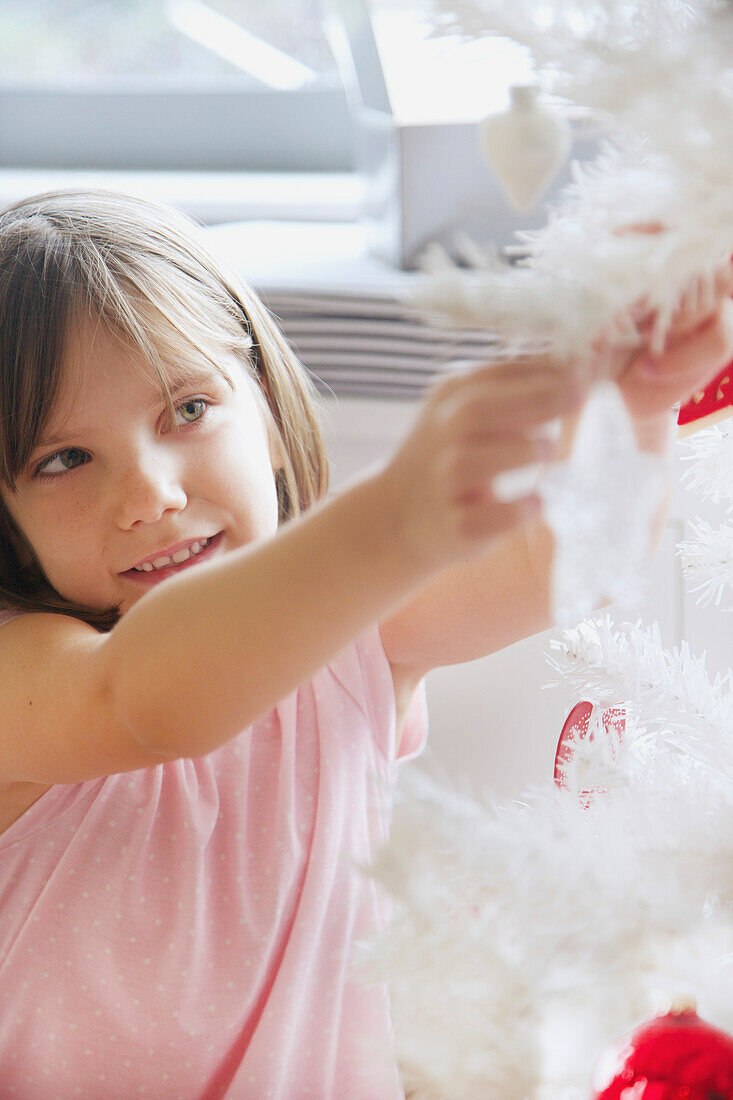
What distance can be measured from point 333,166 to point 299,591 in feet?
4.18

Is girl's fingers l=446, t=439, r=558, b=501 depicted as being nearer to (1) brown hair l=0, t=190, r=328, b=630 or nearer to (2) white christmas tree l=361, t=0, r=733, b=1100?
(2) white christmas tree l=361, t=0, r=733, b=1100

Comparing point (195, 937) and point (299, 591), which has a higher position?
point (299, 591)

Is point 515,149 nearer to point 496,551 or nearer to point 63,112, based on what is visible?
point 496,551

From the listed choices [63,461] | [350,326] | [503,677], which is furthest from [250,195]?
[63,461]

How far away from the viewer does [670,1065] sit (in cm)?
36

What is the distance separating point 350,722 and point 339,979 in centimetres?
14

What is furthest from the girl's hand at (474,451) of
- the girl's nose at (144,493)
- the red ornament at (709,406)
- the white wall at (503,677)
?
the white wall at (503,677)

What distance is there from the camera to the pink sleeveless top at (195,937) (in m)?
0.58

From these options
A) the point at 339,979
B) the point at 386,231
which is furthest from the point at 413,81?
the point at 339,979

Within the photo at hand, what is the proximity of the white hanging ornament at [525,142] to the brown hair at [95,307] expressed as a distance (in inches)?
11.7

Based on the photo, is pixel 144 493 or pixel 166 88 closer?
pixel 144 493

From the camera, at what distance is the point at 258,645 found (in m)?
0.32

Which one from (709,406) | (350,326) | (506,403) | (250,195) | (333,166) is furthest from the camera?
(333,166)

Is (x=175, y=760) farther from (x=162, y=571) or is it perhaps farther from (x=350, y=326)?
(x=350, y=326)
